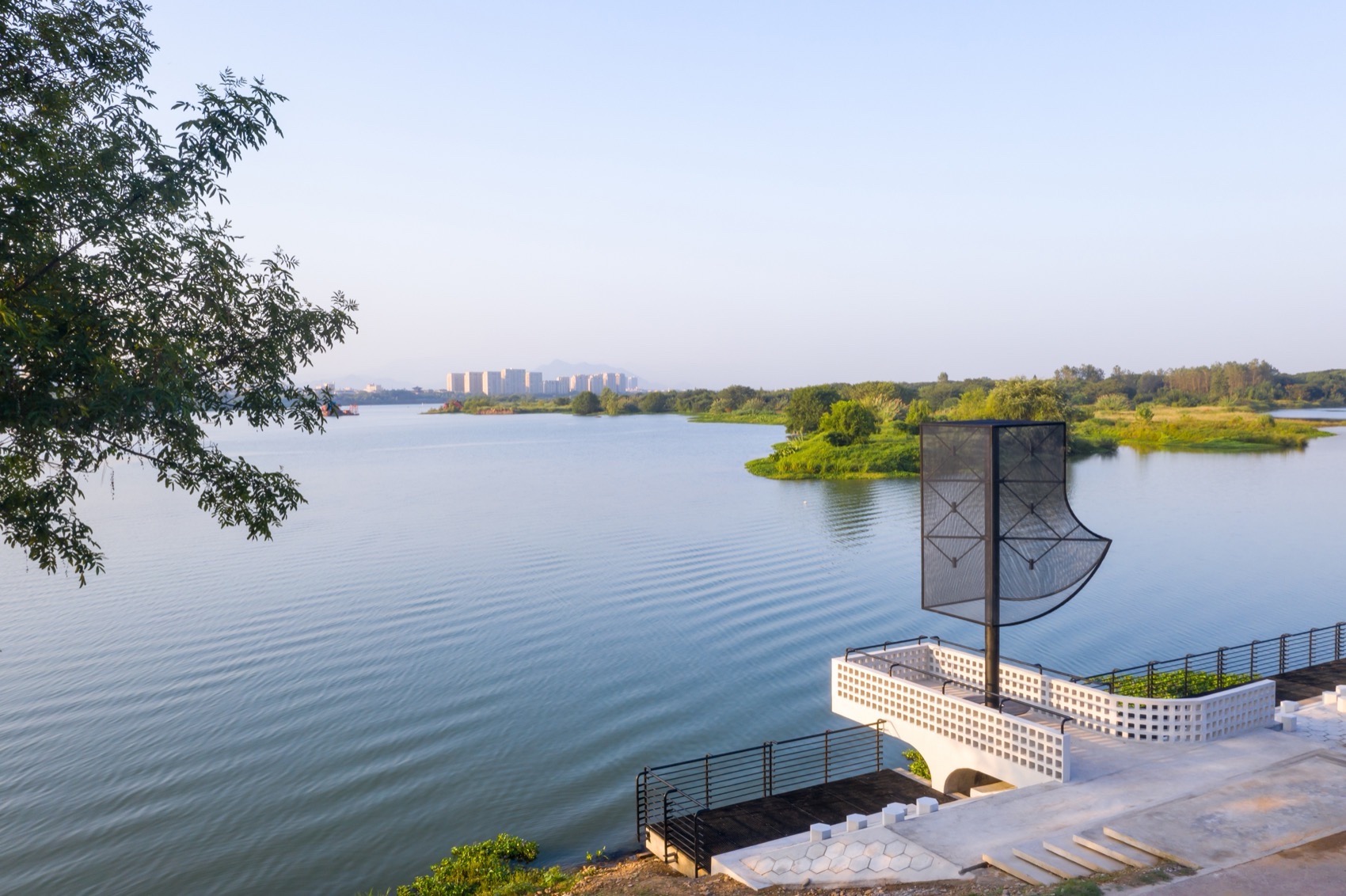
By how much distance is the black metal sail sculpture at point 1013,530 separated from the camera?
462 inches

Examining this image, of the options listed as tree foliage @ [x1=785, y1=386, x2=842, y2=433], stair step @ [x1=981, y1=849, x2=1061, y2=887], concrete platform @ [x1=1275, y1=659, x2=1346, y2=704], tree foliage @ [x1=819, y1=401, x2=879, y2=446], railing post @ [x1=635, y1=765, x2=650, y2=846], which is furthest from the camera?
tree foliage @ [x1=785, y1=386, x2=842, y2=433]

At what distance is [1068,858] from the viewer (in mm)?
7938

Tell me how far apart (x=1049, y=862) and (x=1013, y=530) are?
193 inches

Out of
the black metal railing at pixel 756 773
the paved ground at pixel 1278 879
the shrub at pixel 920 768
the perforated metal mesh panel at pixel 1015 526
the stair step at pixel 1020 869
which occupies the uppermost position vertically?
the perforated metal mesh panel at pixel 1015 526

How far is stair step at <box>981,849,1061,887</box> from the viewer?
7566 mm

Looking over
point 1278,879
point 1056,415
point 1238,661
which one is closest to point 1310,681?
point 1238,661

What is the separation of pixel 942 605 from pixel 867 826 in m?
3.92

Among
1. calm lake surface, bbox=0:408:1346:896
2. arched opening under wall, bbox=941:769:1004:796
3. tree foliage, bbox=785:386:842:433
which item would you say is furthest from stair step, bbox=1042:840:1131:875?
tree foliage, bbox=785:386:842:433

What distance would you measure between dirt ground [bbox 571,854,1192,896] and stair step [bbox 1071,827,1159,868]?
0.53 ft

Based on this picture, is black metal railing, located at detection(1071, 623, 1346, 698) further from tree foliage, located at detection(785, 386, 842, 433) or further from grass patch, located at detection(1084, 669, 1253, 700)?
tree foliage, located at detection(785, 386, 842, 433)

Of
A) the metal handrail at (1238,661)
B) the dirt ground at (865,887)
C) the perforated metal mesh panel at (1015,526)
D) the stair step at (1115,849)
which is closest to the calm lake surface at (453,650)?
the metal handrail at (1238,661)

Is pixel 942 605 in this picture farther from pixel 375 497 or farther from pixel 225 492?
pixel 375 497

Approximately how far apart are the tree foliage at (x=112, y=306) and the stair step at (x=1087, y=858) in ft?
25.7

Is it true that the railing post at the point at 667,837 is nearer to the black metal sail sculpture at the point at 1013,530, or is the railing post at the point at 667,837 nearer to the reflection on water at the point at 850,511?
the black metal sail sculpture at the point at 1013,530
